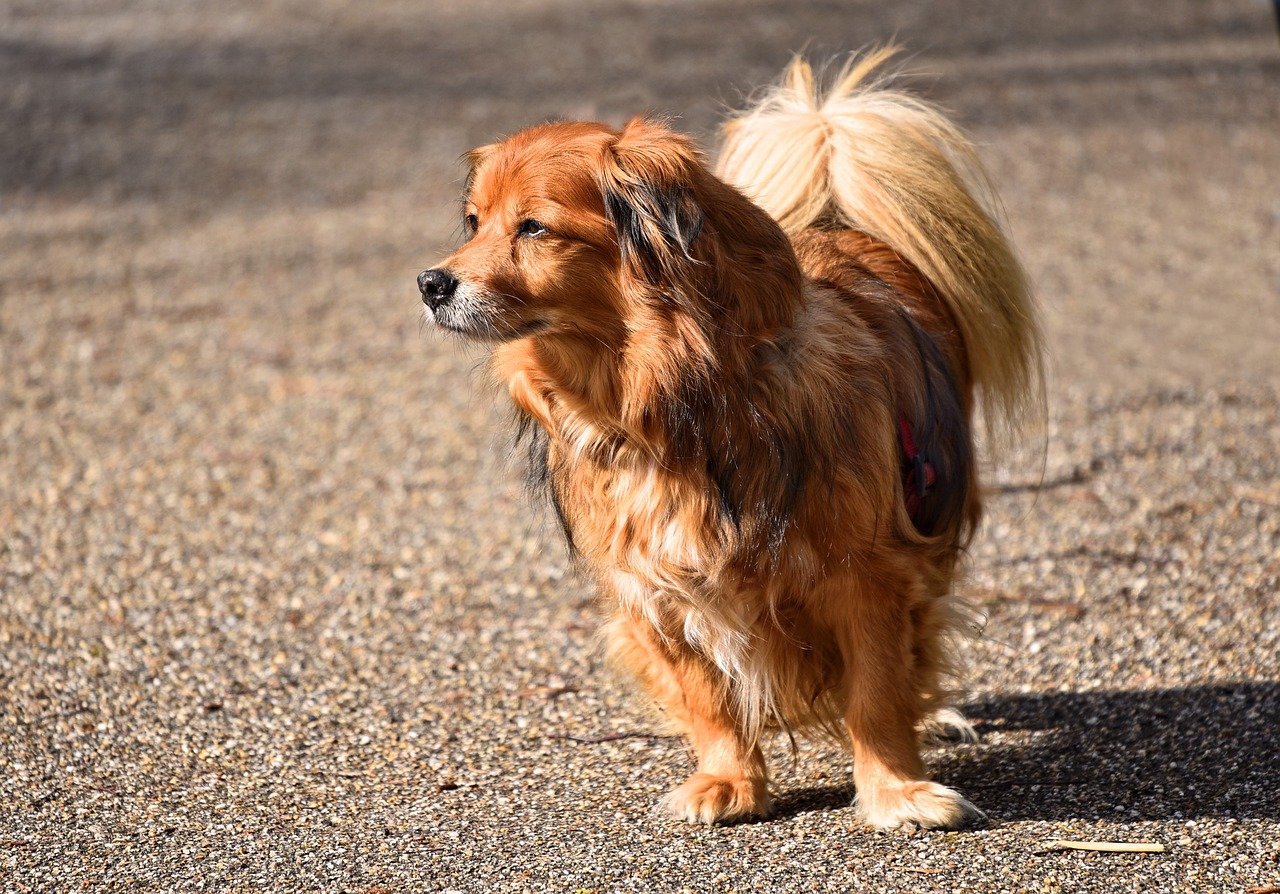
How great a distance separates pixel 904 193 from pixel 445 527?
2597 millimetres

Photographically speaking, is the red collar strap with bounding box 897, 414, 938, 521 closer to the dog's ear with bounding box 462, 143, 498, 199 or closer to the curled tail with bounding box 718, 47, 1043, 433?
the curled tail with bounding box 718, 47, 1043, 433

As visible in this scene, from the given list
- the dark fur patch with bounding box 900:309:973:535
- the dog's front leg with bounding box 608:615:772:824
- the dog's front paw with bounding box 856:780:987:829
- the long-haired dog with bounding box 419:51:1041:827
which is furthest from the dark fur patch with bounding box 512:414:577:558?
the dog's front paw with bounding box 856:780:987:829

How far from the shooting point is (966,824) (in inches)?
130

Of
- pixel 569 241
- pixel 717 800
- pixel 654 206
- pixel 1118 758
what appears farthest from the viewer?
pixel 1118 758

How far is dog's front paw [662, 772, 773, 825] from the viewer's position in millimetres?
3436

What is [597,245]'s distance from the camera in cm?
312

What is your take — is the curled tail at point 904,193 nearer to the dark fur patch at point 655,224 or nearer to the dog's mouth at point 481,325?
the dark fur patch at point 655,224

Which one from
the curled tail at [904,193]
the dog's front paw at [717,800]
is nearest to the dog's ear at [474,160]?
the curled tail at [904,193]

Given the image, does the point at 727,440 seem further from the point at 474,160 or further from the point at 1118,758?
the point at 1118,758

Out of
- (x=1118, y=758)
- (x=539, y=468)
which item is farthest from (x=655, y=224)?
(x=1118, y=758)

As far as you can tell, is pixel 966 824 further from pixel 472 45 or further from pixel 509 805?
pixel 472 45

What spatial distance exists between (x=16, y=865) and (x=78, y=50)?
11.5 metres

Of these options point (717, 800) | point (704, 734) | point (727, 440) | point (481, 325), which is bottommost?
point (717, 800)

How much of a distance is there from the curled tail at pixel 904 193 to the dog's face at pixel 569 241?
2.92 ft
